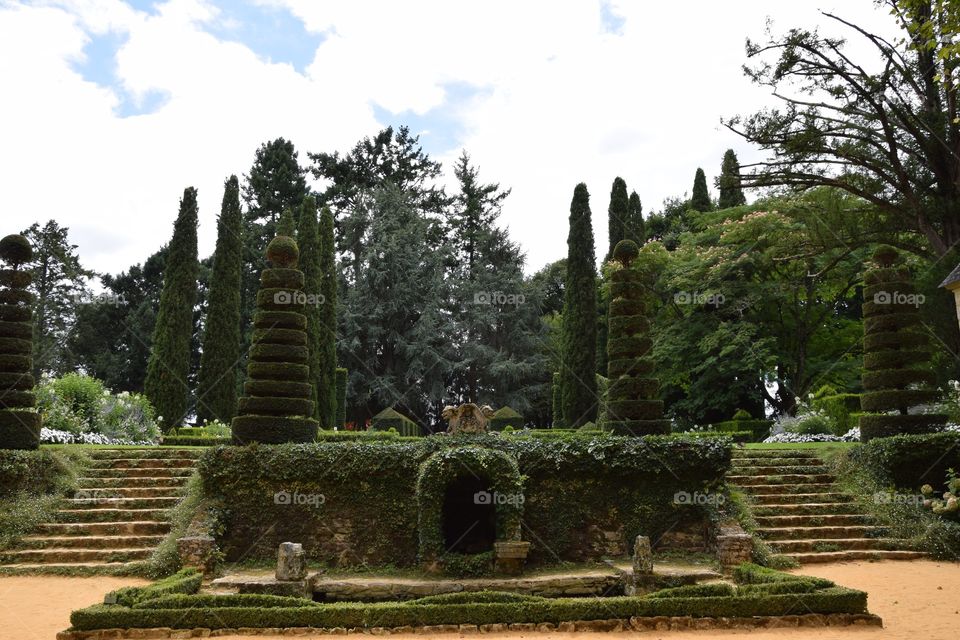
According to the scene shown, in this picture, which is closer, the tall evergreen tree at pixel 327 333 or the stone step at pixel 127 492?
the stone step at pixel 127 492

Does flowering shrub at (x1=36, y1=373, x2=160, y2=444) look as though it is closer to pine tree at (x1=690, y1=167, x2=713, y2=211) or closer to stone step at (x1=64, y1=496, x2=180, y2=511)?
stone step at (x1=64, y1=496, x2=180, y2=511)

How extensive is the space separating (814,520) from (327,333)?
737 inches

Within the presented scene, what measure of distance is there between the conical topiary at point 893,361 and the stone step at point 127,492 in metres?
13.7

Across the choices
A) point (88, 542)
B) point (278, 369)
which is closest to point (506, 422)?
point (278, 369)

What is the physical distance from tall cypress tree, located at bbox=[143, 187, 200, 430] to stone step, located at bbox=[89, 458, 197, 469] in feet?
29.4

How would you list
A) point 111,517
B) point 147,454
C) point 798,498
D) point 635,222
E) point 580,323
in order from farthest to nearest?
point 635,222
point 580,323
point 147,454
point 798,498
point 111,517

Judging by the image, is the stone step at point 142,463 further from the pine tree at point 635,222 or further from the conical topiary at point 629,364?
the pine tree at point 635,222

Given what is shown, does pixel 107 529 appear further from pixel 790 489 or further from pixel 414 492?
pixel 790 489

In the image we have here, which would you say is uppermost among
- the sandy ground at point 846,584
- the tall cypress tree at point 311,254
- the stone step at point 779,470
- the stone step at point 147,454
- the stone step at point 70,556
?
the tall cypress tree at point 311,254

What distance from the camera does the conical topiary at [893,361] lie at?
14.0m

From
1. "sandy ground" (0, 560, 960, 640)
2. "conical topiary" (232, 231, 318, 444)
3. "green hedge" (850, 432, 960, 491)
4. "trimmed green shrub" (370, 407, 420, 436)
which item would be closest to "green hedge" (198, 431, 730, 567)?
"conical topiary" (232, 231, 318, 444)

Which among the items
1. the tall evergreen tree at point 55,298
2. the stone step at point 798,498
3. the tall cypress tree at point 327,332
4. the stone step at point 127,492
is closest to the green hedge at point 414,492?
the stone step at point 127,492

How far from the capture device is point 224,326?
25578 millimetres

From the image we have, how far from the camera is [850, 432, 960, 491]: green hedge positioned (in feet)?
42.3
